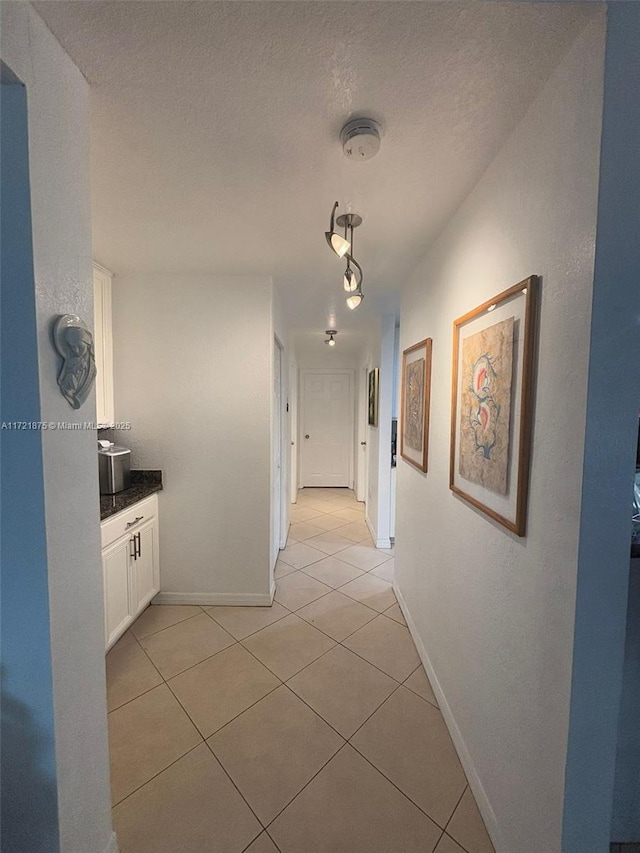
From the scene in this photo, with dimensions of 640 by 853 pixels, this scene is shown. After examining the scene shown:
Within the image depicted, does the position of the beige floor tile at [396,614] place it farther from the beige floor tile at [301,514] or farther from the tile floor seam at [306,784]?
the beige floor tile at [301,514]

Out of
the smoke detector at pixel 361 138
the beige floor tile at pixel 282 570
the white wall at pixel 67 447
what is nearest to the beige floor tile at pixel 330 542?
the beige floor tile at pixel 282 570

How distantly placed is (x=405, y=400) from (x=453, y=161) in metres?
1.44

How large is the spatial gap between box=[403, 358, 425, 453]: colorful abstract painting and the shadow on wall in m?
1.91

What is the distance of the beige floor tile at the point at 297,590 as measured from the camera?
260 cm

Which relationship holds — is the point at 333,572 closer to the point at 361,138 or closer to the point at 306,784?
the point at 306,784

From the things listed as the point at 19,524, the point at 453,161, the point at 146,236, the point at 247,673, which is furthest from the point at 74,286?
the point at 247,673

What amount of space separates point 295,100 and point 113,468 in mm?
2118

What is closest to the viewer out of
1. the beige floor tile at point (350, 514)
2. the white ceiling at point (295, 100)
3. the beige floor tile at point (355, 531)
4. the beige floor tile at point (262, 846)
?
the white ceiling at point (295, 100)

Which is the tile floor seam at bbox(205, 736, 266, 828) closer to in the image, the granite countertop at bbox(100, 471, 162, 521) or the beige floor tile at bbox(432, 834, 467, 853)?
the beige floor tile at bbox(432, 834, 467, 853)

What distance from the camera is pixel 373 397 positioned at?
401 cm

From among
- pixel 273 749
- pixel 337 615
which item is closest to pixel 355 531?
pixel 337 615

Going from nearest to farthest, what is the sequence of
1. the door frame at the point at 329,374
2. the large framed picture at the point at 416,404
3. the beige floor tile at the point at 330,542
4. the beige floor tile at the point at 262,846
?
the beige floor tile at the point at 262,846
the large framed picture at the point at 416,404
the beige floor tile at the point at 330,542
the door frame at the point at 329,374

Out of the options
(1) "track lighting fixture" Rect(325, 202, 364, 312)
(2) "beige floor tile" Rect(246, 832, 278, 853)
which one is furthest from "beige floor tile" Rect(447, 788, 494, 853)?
(1) "track lighting fixture" Rect(325, 202, 364, 312)

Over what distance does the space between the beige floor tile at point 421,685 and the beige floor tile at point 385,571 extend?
1044 millimetres
